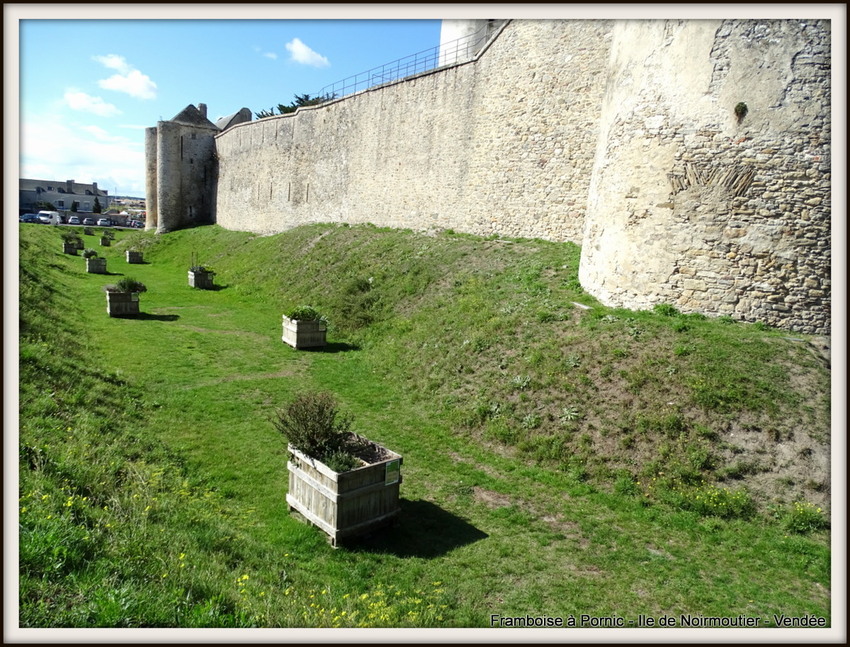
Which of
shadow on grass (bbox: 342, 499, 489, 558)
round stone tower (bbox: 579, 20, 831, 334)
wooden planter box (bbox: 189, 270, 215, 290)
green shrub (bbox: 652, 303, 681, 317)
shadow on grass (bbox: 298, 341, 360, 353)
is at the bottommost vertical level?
shadow on grass (bbox: 342, 499, 489, 558)

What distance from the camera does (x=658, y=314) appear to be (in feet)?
31.0

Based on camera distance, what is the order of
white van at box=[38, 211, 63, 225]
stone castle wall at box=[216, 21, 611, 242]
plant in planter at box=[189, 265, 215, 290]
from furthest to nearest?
white van at box=[38, 211, 63, 225], plant in planter at box=[189, 265, 215, 290], stone castle wall at box=[216, 21, 611, 242]

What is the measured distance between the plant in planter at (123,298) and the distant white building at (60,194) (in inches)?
2850

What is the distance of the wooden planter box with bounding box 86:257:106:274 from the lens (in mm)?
23391

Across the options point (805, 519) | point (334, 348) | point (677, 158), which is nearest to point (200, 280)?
point (334, 348)

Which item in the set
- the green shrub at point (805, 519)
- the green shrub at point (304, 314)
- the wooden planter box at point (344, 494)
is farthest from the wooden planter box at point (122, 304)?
the green shrub at point (805, 519)

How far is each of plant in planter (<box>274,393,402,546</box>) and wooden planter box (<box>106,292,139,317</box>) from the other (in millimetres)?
11836

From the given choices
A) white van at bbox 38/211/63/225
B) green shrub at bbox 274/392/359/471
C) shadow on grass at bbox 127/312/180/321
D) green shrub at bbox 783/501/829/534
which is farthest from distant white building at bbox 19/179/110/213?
green shrub at bbox 783/501/829/534

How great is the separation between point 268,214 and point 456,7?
28.9 m

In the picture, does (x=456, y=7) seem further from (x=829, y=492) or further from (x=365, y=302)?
(x=365, y=302)

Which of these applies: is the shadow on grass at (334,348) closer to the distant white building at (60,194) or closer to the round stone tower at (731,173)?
the round stone tower at (731,173)

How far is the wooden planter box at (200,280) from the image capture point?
70.0 feet

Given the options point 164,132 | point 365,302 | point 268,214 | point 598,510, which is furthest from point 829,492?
point 164,132

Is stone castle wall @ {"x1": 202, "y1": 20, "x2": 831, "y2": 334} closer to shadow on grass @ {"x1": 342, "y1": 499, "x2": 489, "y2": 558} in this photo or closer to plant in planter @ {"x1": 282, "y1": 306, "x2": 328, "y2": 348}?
shadow on grass @ {"x1": 342, "y1": 499, "x2": 489, "y2": 558}
